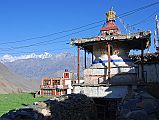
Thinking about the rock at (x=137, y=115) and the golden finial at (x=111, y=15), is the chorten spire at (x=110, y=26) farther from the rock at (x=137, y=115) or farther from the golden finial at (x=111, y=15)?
the rock at (x=137, y=115)

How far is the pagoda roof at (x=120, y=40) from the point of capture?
2188 centimetres

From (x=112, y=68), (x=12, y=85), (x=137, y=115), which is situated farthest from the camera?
(x=12, y=85)

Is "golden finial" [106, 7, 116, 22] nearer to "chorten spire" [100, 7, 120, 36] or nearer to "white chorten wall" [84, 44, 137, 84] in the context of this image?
"chorten spire" [100, 7, 120, 36]

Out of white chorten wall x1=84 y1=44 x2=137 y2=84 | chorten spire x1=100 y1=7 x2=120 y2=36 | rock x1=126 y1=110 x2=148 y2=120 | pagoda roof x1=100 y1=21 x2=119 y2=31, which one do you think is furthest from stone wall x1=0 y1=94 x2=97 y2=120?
pagoda roof x1=100 y1=21 x2=119 y2=31

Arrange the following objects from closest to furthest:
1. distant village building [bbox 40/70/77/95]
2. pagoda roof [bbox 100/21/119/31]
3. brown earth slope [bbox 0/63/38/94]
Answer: pagoda roof [bbox 100/21/119/31]
distant village building [bbox 40/70/77/95]
brown earth slope [bbox 0/63/38/94]

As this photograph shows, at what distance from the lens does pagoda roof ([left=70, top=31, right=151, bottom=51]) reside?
2188 centimetres

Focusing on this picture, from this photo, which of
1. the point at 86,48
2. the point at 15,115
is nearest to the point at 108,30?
the point at 86,48

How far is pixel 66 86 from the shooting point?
52344 millimetres

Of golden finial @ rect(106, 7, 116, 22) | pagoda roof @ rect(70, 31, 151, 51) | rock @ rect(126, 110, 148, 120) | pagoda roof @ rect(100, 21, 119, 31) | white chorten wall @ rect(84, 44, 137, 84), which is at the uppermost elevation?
golden finial @ rect(106, 7, 116, 22)

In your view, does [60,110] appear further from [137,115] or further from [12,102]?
[12,102]

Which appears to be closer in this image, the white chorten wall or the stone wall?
the stone wall

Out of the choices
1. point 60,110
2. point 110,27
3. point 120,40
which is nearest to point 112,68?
point 120,40

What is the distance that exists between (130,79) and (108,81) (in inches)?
70.0

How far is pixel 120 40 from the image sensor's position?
23172 millimetres
